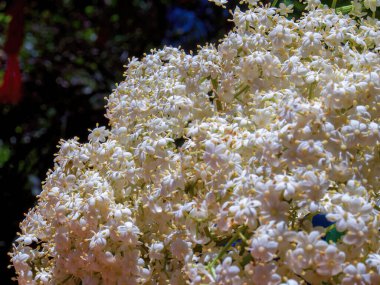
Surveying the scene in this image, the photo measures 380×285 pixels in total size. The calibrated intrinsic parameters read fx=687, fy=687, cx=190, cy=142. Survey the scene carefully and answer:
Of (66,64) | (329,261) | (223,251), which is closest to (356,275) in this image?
(329,261)

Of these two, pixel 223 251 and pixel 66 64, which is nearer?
pixel 223 251

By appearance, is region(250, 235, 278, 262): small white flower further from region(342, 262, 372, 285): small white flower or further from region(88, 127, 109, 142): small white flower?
region(88, 127, 109, 142): small white flower

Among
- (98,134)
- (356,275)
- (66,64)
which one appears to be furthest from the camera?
(66,64)

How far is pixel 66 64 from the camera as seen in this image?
2.05 metres

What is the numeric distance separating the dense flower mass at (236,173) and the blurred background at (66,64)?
796mm

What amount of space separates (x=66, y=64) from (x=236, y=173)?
1489 millimetres

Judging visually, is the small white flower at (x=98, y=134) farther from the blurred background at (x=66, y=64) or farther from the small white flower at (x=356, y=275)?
the blurred background at (x=66, y=64)

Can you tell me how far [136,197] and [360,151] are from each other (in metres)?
0.25

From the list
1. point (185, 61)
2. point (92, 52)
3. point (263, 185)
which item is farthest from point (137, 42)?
point (263, 185)

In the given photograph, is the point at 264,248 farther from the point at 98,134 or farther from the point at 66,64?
the point at 66,64

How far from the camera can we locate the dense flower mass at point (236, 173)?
589 mm

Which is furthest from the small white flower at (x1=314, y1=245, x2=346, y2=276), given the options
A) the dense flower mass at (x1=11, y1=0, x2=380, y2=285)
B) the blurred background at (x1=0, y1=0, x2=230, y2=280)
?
the blurred background at (x1=0, y1=0, x2=230, y2=280)

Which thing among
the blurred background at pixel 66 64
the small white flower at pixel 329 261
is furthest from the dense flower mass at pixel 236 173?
the blurred background at pixel 66 64

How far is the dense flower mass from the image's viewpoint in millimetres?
589
